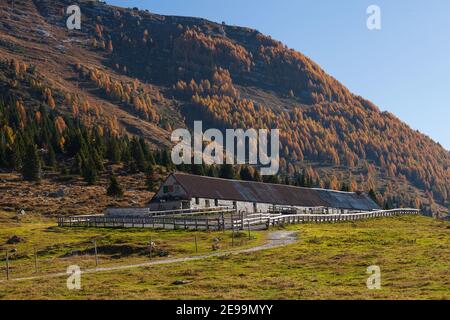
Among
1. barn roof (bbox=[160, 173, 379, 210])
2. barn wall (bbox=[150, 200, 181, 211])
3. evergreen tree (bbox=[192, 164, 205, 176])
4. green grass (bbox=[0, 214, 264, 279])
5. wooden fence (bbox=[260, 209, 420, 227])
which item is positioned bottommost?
green grass (bbox=[0, 214, 264, 279])

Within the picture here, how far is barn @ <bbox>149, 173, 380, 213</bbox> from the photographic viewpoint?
9694 cm

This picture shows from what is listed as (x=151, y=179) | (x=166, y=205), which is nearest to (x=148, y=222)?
(x=166, y=205)

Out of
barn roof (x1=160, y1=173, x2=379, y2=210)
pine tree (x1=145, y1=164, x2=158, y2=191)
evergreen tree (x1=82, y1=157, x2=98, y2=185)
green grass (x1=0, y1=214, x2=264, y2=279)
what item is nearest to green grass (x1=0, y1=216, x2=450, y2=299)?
green grass (x1=0, y1=214, x2=264, y2=279)

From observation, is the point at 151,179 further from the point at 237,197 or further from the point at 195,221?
the point at 195,221

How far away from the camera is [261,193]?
108250mm

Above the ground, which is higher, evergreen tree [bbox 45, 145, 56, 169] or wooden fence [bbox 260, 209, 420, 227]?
evergreen tree [bbox 45, 145, 56, 169]

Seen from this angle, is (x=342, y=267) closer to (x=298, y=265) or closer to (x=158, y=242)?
(x=298, y=265)

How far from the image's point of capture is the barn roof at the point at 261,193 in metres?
99.1

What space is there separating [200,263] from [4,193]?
8192cm

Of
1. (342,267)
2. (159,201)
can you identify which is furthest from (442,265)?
(159,201)

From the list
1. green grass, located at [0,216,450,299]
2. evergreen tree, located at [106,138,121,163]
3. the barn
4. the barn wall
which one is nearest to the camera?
Answer: green grass, located at [0,216,450,299]

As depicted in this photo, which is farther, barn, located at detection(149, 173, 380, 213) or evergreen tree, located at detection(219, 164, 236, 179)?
evergreen tree, located at detection(219, 164, 236, 179)

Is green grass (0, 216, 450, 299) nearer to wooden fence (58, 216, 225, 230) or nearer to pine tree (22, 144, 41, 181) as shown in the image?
wooden fence (58, 216, 225, 230)

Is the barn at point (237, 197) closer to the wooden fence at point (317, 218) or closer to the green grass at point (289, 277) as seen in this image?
the wooden fence at point (317, 218)
